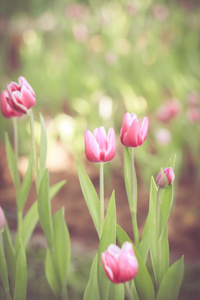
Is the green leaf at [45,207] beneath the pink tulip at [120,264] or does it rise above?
above

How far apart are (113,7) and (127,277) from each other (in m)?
3.11

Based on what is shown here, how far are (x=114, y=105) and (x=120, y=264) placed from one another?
1421 millimetres

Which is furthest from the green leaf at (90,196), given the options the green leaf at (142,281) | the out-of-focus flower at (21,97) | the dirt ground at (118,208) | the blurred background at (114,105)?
the dirt ground at (118,208)

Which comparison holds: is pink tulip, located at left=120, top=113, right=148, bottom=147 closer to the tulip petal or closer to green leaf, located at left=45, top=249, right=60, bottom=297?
the tulip petal

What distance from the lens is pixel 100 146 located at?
0.58 meters

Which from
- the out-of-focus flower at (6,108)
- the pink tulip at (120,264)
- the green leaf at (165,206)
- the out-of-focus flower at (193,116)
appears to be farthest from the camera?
the out-of-focus flower at (193,116)

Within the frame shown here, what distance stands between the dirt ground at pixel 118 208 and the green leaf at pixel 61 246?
505 mm

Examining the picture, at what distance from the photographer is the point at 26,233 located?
0.78m

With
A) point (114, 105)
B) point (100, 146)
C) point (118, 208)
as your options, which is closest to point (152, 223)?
point (100, 146)

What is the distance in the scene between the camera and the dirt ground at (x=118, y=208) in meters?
1.26

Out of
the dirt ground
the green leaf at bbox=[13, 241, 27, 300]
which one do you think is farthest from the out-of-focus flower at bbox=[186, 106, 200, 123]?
the green leaf at bbox=[13, 241, 27, 300]

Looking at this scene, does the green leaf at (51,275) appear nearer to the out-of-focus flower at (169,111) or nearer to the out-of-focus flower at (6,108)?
the out-of-focus flower at (6,108)

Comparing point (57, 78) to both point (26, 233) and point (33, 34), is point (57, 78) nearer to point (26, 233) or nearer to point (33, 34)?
point (33, 34)

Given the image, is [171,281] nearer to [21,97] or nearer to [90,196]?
[90,196]
